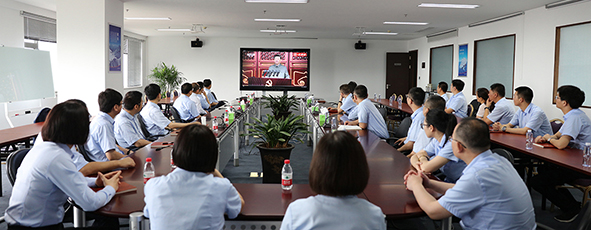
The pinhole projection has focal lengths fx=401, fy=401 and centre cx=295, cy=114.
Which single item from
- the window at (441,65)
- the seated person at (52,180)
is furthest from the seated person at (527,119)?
the window at (441,65)

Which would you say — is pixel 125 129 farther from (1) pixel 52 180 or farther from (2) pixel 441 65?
(2) pixel 441 65

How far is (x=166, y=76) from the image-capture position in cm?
1275

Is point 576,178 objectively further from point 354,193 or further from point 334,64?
point 334,64

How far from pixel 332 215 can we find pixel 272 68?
11497mm

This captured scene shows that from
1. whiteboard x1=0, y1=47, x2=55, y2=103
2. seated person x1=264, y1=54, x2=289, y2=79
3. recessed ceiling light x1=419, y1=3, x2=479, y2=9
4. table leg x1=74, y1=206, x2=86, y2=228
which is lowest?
table leg x1=74, y1=206, x2=86, y2=228

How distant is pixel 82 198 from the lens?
6.14 ft

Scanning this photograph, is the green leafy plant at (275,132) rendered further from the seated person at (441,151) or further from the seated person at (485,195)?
the seated person at (485,195)

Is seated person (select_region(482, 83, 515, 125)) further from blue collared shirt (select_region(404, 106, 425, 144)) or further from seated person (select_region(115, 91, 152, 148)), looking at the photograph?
seated person (select_region(115, 91, 152, 148))

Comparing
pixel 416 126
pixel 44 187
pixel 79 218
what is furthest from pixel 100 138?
pixel 416 126

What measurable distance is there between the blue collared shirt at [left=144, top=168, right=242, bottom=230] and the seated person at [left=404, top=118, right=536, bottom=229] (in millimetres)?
1019

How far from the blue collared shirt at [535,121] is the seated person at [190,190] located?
4012 mm

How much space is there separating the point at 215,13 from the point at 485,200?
702cm

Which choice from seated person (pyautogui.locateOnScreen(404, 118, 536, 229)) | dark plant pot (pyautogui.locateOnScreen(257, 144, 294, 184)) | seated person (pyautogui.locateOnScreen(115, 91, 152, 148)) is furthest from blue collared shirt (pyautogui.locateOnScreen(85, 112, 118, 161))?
seated person (pyautogui.locateOnScreen(404, 118, 536, 229))

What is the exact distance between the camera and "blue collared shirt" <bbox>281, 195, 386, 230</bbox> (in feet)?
4.39
